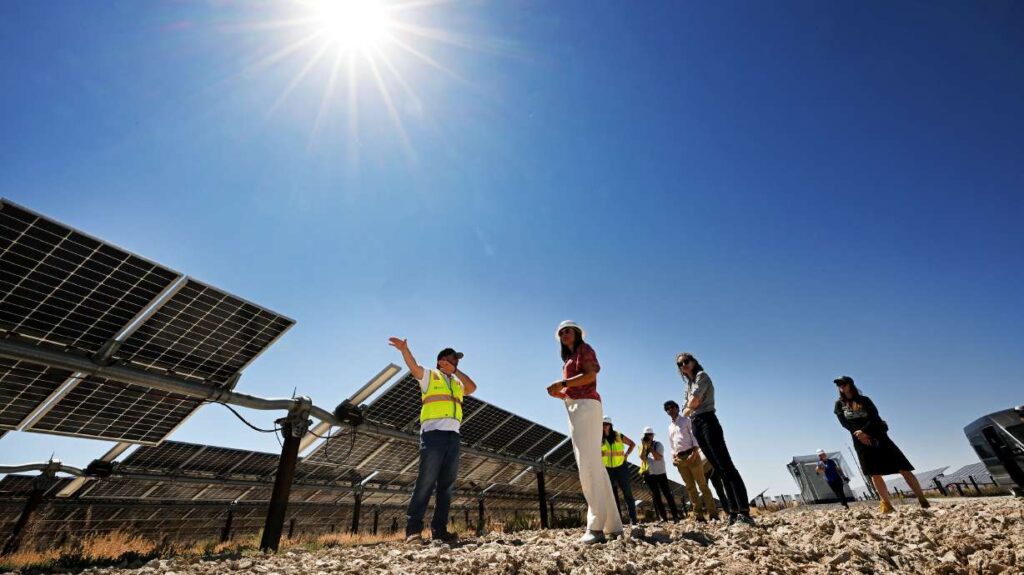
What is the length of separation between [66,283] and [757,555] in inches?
395

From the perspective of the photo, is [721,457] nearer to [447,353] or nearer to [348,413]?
[447,353]

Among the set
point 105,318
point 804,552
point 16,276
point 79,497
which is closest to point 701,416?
point 804,552

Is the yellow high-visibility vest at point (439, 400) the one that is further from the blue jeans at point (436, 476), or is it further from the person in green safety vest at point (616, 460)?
the person in green safety vest at point (616, 460)

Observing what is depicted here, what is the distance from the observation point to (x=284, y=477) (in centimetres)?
839

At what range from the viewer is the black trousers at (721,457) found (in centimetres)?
479

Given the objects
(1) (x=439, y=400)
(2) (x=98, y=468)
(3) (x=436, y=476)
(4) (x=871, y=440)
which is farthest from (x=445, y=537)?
(2) (x=98, y=468)

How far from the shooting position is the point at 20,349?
6.17 m

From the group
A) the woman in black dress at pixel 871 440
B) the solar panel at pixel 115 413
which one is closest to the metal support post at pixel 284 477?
the solar panel at pixel 115 413

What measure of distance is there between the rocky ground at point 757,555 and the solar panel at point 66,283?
464cm

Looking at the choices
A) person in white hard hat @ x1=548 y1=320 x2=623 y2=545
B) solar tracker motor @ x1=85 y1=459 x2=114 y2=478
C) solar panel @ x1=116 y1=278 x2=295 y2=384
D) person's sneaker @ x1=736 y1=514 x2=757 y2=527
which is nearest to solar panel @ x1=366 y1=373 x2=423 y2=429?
solar panel @ x1=116 y1=278 x2=295 y2=384

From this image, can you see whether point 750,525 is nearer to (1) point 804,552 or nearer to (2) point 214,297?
(1) point 804,552

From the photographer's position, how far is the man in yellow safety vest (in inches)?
195

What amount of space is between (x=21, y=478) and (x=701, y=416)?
→ 79.8 feet

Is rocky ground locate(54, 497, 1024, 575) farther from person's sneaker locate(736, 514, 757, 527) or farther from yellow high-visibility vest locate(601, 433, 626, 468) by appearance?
yellow high-visibility vest locate(601, 433, 626, 468)
